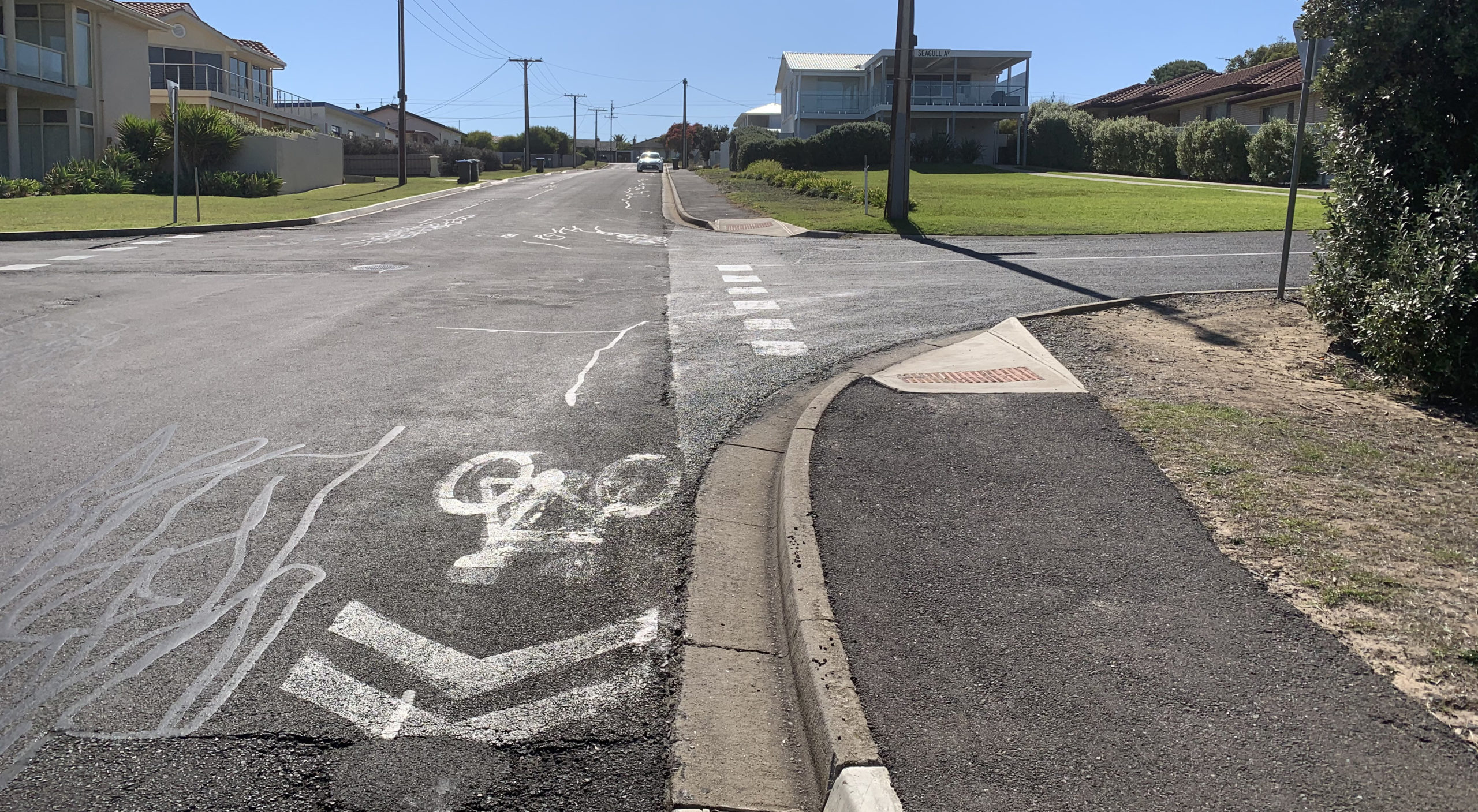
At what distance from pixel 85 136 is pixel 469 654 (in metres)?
38.9

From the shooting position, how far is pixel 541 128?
13200cm

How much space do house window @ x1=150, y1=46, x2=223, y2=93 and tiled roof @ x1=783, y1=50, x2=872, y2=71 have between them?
32.4m

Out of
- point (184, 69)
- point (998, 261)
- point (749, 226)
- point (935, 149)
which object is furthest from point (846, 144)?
point (998, 261)

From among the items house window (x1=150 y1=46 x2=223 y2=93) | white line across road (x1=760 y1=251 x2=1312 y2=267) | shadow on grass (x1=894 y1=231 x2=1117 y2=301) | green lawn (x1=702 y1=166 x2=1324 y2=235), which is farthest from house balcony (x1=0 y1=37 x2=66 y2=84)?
white line across road (x1=760 y1=251 x2=1312 y2=267)

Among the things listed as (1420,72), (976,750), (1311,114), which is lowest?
(976,750)

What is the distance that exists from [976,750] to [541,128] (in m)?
135

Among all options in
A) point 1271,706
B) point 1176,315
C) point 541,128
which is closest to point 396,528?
point 1271,706

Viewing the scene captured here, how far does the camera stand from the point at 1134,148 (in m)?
46.2

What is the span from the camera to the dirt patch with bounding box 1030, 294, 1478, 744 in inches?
162

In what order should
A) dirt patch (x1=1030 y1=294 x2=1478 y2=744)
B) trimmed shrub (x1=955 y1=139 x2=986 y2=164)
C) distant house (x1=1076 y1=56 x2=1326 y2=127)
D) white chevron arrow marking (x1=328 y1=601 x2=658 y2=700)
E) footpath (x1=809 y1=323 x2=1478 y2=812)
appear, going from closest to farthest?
footpath (x1=809 y1=323 x2=1478 y2=812) < white chevron arrow marking (x1=328 y1=601 x2=658 y2=700) < dirt patch (x1=1030 y1=294 x2=1478 y2=744) < distant house (x1=1076 y1=56 x2=1326 y2=127) < trimmed shrub (x1=955 y1=139 x2=986 y2=164)

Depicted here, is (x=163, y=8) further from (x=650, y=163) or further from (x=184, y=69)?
(x=650, y=163)

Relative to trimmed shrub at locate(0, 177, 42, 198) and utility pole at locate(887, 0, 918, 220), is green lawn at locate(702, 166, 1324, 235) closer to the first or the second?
utility pole at locate(887, 0, 918, 220)

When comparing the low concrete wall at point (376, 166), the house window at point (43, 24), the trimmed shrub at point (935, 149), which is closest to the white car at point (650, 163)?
the low concrete wall at point (376, 166)

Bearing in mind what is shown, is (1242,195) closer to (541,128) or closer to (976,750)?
(976,750)
